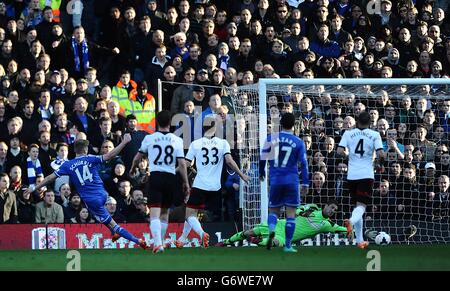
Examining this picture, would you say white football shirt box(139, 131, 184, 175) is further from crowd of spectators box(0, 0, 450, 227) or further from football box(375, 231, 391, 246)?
football box(375, 231, 391, 246)

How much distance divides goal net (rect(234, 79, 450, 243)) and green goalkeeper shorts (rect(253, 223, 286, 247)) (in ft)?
4.21

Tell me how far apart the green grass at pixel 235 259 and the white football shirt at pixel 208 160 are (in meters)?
1.45

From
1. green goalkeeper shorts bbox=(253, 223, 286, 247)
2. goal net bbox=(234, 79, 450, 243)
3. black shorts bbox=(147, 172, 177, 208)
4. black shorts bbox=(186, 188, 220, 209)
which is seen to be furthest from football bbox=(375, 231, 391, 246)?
black shorts bbox=(147, 172, 177, 208)

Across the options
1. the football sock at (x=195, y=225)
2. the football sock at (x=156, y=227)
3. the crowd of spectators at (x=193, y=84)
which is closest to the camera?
the football sock at (x=156, y=227)

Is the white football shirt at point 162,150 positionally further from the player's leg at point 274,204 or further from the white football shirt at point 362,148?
the white football shirt at point 362,148

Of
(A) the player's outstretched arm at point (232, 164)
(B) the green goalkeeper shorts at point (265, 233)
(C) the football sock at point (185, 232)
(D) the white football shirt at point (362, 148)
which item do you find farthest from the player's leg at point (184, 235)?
(D) the white football shirt at point (362, 148)

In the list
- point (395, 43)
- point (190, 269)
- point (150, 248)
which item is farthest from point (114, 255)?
point (395, 43)

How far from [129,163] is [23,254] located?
4.33 meters

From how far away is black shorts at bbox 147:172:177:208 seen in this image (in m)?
17.5

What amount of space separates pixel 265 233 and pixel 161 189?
3.03 m

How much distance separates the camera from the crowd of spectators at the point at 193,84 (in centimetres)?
2166

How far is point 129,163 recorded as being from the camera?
2222 centimetres

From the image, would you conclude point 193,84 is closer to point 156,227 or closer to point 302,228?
point 302,228

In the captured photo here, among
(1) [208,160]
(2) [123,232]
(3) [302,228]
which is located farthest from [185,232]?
(3) [302,228]
